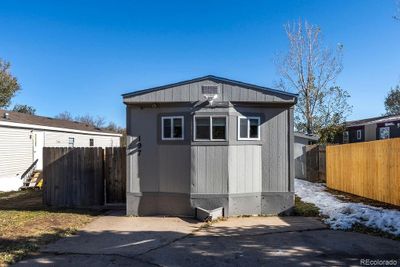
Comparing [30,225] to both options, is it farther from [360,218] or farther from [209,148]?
[360,218]

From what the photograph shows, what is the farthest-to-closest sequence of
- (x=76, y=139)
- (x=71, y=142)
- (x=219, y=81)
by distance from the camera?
(x=76, y=139)
(x=71, y=142)
(x=219, y=81)

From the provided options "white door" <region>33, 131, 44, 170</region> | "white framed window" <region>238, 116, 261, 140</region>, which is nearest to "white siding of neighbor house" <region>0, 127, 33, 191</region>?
"white door" <region>33, 131, 44, 170</region>

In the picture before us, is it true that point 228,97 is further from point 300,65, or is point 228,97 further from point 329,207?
point 300,65

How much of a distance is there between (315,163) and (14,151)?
14.4 m

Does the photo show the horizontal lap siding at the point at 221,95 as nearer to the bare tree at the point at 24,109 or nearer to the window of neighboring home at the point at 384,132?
the window of neighboring home at the point at 384,132

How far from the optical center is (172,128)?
370 inches

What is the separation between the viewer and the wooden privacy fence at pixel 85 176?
10539 mm

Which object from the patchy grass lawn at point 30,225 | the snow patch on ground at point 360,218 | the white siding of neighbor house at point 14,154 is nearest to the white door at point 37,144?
the white siding of neighbor house at point 14,154

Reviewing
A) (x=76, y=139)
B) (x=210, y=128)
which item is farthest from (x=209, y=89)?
(x=76, y=139)

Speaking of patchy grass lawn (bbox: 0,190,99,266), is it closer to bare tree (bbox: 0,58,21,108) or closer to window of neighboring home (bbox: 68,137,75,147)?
window of neighboring home (bbox: 68,137,75,147)

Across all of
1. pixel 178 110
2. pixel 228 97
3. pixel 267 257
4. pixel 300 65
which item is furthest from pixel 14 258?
pixel 300 65

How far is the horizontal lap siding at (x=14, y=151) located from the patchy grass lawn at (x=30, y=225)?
533 cm

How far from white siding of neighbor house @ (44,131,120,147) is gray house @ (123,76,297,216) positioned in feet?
40.1

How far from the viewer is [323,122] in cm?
2705
